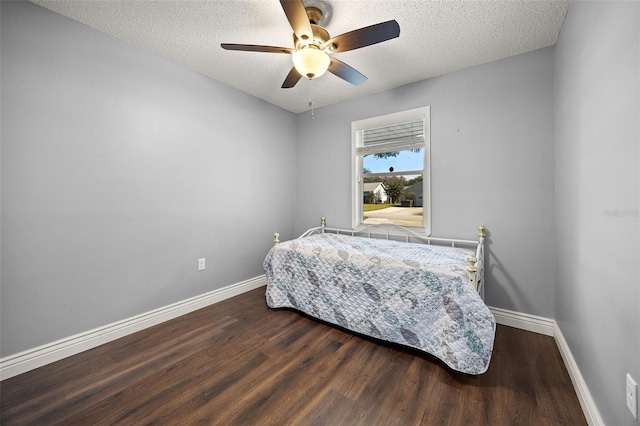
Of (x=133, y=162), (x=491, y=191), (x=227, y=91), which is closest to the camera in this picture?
(x=133, y=162)

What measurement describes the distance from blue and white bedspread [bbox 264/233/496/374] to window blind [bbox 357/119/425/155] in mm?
1147

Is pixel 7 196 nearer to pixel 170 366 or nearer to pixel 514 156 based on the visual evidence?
pixel 170 366

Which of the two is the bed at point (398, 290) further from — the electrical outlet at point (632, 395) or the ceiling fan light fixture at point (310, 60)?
the ceiling fan light fixture at point (310, 60)

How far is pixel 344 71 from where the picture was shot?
6.52 feet

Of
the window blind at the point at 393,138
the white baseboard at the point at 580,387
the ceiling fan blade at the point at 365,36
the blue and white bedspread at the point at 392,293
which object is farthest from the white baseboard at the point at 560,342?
the ceiling fan blade at the point at 365,36

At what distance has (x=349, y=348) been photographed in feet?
6.47

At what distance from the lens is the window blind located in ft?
9.34

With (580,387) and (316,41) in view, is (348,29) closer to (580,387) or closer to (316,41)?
(316,41)

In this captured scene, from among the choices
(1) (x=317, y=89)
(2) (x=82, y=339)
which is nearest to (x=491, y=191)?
(1) (x=317, y=89)

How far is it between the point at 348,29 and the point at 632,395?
2.45m

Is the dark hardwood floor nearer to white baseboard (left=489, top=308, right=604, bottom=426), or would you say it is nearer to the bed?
white baseboard (left=489, top=308, right=604, bottom=426)

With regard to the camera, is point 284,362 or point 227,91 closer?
point 284,362

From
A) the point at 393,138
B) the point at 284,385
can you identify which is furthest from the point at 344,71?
the point at 284,385

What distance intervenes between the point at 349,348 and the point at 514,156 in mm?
2204
